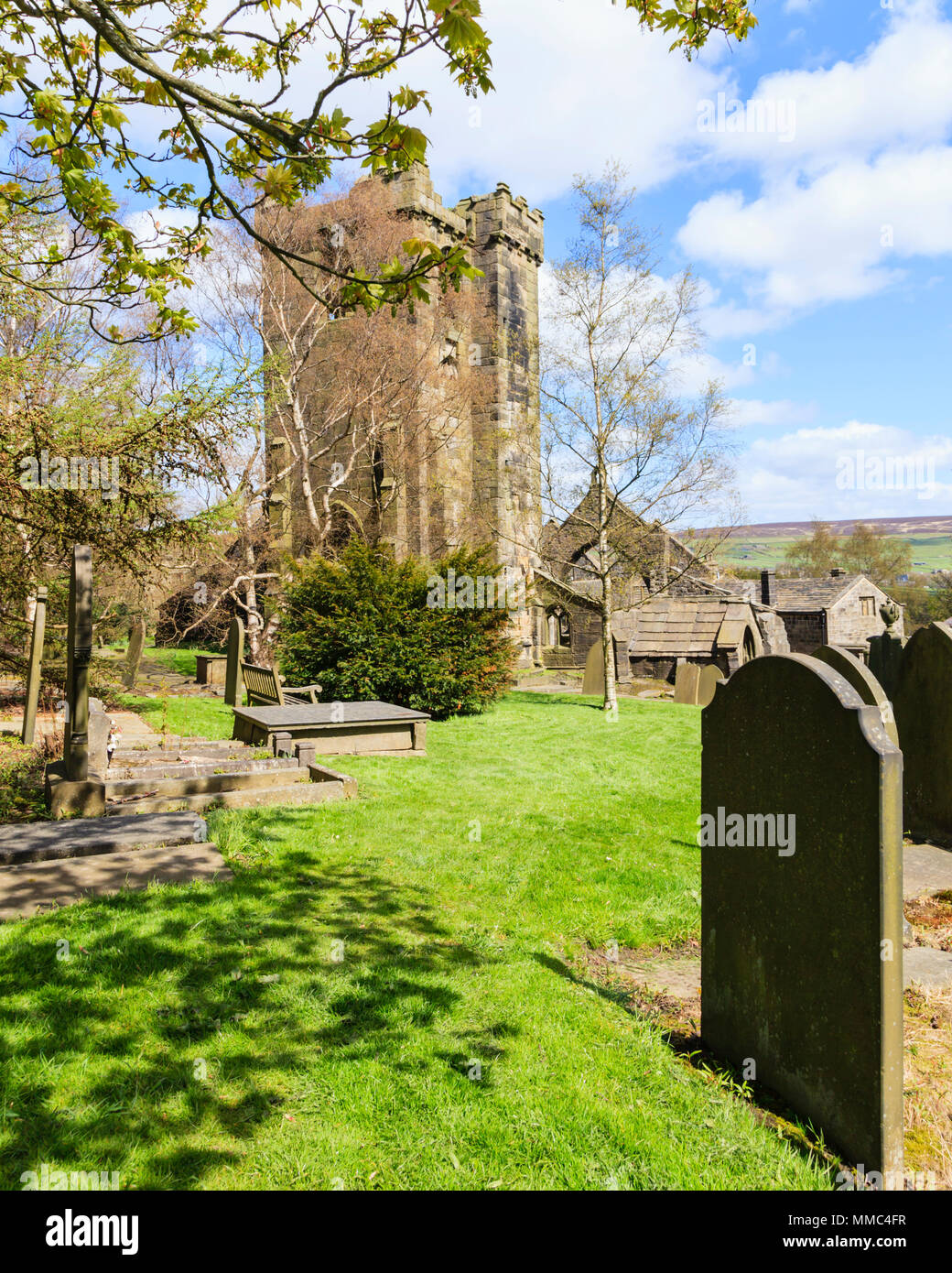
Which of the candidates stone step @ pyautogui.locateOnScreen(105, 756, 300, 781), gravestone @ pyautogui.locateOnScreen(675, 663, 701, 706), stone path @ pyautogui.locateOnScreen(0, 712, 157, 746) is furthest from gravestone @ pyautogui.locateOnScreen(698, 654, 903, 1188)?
gravestone @ pyautogui.locateOnScreen(675, 663, 701, 706)

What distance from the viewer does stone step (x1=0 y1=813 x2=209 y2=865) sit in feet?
18.2

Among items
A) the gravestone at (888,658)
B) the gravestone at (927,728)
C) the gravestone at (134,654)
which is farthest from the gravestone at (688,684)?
the gravestone at (927,728)

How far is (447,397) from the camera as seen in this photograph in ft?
81.0

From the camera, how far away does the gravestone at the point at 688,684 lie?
2161cm

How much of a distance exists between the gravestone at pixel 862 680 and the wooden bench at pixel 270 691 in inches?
307

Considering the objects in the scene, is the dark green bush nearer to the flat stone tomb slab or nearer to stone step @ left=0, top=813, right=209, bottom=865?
the flat stone tomb slab

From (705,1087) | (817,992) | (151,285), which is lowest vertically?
(705,1087)

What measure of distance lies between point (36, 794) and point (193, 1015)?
4740 millimetres

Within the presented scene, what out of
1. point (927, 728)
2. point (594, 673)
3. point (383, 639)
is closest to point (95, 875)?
point (927, 728)

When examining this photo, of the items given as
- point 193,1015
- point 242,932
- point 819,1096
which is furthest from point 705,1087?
point 242,932

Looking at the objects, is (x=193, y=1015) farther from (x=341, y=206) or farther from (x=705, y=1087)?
(x=341, y=206)

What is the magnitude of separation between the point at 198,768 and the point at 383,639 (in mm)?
6612

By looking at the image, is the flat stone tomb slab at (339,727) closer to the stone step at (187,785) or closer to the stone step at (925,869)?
the stone step at (187,785)

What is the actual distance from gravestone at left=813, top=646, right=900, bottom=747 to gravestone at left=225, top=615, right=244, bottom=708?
1232 centimetres
